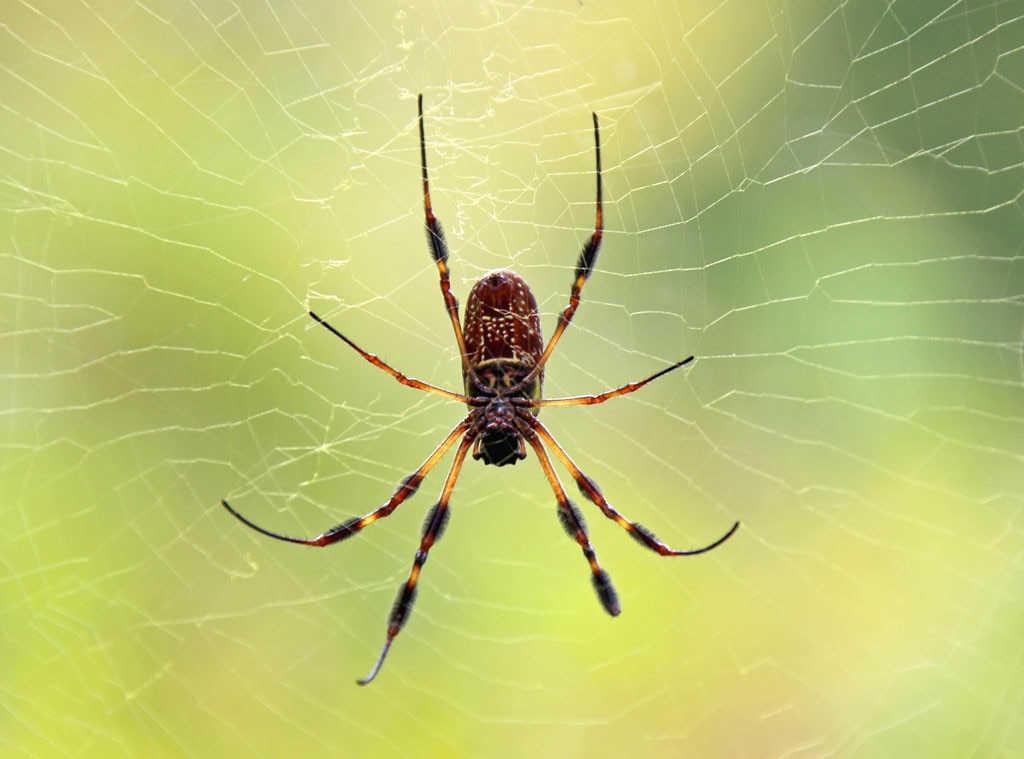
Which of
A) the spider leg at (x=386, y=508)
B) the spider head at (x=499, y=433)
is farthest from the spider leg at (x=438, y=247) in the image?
the spider leg at (x=386, y=508)

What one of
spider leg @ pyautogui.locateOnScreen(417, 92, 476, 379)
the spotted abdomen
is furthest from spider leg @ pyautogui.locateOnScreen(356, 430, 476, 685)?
spider leg @ pyautogui.locateOnScreen(417, 92, 476, 379)

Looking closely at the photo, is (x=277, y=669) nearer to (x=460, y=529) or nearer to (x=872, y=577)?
(x=460, y=529)

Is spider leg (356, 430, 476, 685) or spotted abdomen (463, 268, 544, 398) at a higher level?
spotted abdomen (463, 268, 544, 398)

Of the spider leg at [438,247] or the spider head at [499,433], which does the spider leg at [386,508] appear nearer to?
the spider head at [499,433]

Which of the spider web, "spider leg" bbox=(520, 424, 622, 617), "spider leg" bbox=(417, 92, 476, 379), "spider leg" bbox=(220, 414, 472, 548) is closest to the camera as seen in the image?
"spider leg" bbox=(417, 92, 476, 379)

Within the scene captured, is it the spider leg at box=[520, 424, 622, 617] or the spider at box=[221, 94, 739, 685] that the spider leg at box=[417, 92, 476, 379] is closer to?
the spider at box=[221, 94, 739, 685]

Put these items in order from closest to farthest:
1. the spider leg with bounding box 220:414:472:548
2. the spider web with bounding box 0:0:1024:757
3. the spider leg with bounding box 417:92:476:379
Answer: the spider leg with bounding box 417:92:476:379
the spider leg with bounding box 220:414:472:548
the spider web with bounding box 0:0:1024:757

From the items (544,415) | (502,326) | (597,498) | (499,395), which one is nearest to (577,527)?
(597,498)

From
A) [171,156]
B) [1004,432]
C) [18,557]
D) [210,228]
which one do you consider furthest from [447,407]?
[1004,432]
